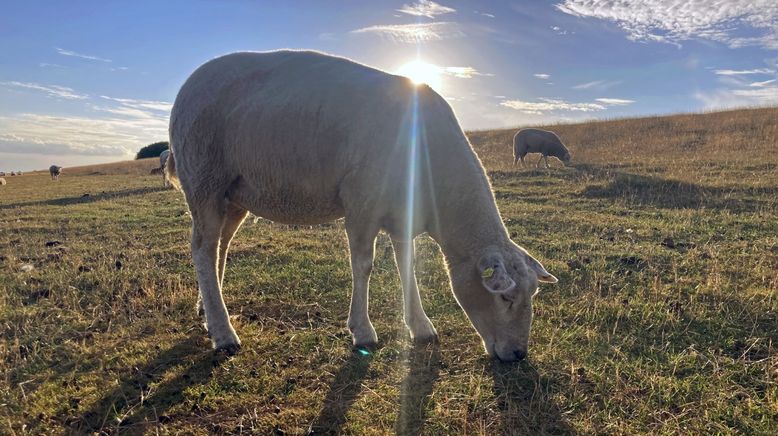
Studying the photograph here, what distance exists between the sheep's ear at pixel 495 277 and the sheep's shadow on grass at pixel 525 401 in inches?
29.4

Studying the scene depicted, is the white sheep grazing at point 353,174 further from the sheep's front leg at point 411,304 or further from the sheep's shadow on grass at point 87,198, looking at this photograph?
the sheep's shadow on grass at point 87,198

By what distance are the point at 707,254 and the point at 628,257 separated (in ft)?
3.92

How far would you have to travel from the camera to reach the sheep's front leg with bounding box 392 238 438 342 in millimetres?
5086

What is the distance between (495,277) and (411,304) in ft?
4.34

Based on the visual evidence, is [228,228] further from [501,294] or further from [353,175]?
[501,294]

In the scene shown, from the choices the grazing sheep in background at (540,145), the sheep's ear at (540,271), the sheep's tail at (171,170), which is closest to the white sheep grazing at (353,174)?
the sheep's ear at (540,271)

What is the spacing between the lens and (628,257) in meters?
7.71

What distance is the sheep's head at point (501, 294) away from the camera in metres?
4.20

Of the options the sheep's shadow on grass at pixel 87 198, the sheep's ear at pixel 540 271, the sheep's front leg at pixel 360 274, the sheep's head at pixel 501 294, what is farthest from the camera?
the sheep's shadow on grass at pixel 87 198

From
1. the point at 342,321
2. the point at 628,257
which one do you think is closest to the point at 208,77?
the point at 342,321

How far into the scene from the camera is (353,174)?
4.82 metres

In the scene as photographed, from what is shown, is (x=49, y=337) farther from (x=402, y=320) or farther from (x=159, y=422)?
(x=402, y=320)

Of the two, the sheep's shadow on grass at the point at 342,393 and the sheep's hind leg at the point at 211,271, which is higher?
the sheep's hind leg at the point at 211,271

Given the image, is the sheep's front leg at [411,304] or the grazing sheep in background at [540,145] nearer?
the sheep's front leg at [411,304]
